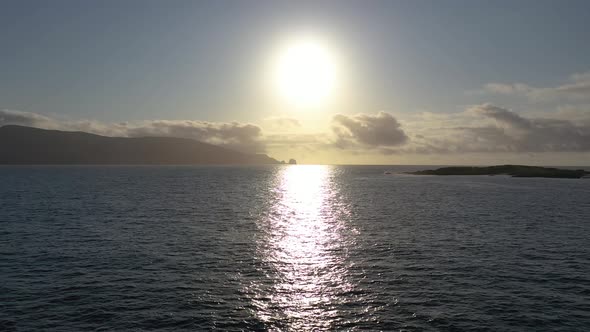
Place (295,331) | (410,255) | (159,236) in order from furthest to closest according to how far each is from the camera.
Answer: (159,236)
(410,255)
(295,331)

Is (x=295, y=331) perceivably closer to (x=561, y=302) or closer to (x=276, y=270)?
(x=276, y=270)

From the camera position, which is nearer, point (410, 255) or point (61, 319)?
point (61, 319)

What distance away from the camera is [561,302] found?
29.8m

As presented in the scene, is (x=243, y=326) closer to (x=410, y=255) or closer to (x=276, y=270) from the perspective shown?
(x=276, y=270)

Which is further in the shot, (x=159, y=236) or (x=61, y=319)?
(x=159, y=236)

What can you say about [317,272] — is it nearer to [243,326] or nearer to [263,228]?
[243,326]

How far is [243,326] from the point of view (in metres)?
25.5

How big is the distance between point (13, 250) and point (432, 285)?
4928cm

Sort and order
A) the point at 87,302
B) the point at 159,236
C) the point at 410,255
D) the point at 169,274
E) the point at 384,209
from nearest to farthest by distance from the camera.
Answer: the point at 87,302 → the point at 169,274 → the point at 410,255 → the point at 159,236 → the point at 384,209

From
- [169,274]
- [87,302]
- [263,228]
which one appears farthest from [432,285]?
[263,228]

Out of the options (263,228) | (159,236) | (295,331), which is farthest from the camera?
(263,228)

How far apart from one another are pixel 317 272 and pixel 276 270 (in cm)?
432

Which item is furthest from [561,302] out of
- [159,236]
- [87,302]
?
[159,236]

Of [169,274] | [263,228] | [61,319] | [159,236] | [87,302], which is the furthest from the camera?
[263,228]
